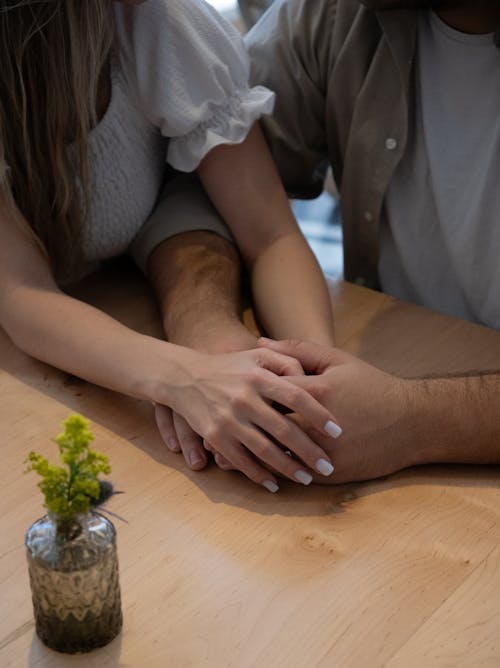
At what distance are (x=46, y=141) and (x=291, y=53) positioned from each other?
49 centimetres

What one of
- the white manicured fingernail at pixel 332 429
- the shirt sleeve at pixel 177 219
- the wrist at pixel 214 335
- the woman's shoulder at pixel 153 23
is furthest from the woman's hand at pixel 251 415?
the woman's shoulder at pixel 153 23

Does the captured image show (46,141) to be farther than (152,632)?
Yes

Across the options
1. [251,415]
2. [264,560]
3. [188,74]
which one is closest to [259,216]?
[188,74]

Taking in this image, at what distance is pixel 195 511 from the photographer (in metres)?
1.12

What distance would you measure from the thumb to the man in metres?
0.44

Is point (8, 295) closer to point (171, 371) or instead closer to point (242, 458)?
point (171, 371)

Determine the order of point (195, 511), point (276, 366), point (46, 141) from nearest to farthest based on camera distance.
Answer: point (195, 511) < point (276, 366) < point (46, 141)

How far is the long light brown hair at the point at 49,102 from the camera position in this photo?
1292mm

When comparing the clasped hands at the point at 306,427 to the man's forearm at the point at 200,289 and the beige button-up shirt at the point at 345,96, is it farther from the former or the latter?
the beige button-up shirt at the point at 345,96

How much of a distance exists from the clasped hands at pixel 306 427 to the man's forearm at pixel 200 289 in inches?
5.8

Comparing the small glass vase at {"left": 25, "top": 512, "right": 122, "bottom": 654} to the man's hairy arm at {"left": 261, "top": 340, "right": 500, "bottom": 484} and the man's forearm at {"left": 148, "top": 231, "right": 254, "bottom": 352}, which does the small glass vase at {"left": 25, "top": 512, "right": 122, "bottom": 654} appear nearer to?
the man's hairy arm at {"left": 261, "top": 340, "right": 500, "bottom": 484}

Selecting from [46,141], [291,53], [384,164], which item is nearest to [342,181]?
[384,164]

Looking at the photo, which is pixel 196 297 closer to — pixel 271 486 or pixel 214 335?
pixel 214 335

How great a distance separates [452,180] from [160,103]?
1.54ft
